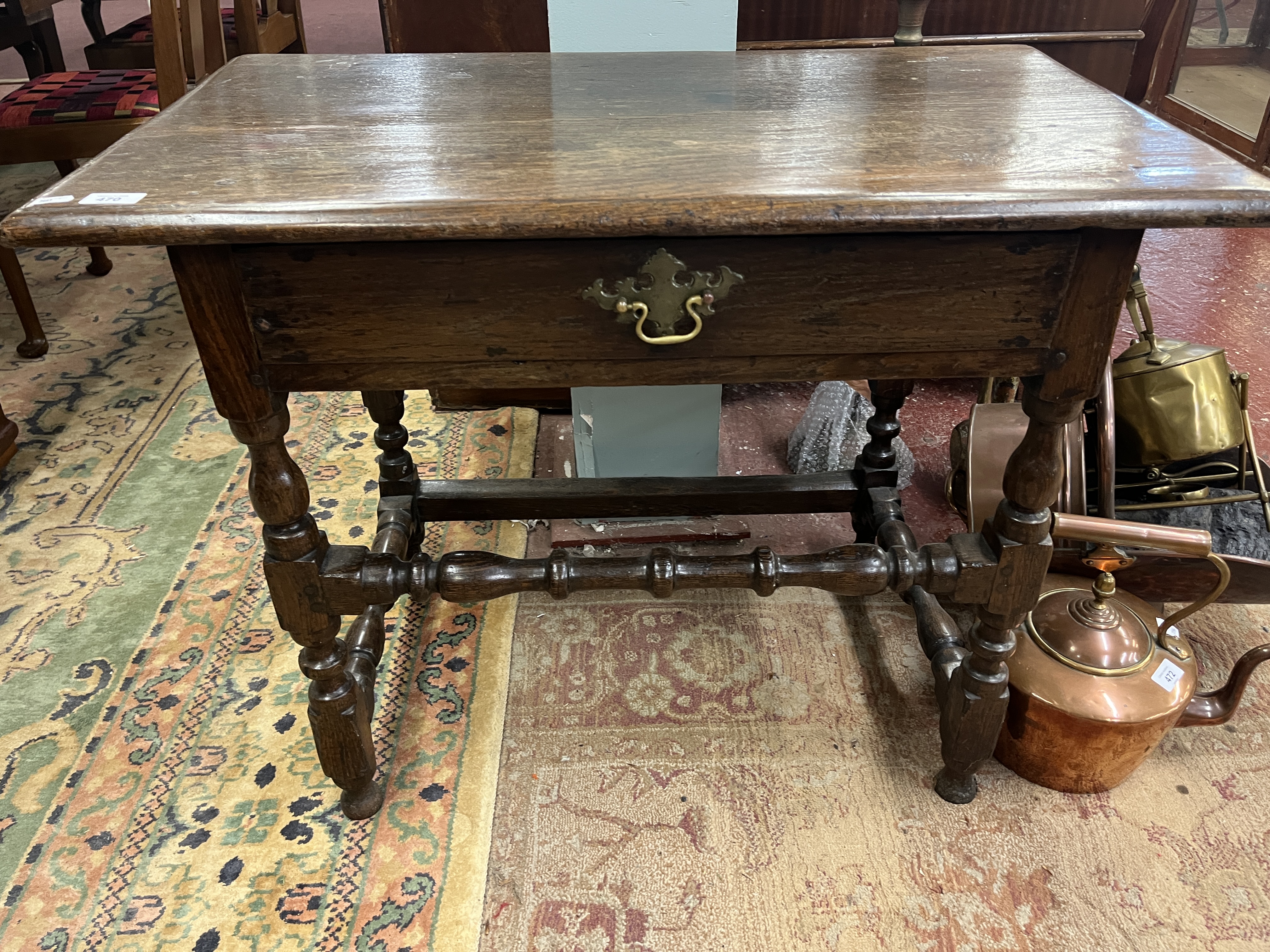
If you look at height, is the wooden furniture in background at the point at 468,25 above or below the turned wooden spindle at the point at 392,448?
above

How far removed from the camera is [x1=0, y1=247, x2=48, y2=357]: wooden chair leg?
2479 mm

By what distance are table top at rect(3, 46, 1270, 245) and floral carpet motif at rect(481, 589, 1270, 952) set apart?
0.89 metres

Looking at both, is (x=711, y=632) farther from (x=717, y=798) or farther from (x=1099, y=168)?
(x=1099, y=168)

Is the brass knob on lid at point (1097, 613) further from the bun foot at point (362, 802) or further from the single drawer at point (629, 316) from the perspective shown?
the bun foot at point (362, 802)

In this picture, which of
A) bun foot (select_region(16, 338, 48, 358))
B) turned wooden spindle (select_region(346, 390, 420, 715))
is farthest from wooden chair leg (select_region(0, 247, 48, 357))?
turned wooden spindle (select_region(346, 390, 420, 715))

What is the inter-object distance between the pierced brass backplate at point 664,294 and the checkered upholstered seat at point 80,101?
7.44ft

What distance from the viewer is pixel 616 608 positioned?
5.76 ft

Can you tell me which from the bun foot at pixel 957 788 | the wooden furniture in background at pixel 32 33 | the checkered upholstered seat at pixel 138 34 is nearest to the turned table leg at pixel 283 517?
the bun foot at pixel 957 788

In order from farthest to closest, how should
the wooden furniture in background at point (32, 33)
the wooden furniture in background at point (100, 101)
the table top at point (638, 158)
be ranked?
the wooden furniture in background at point (32, 33) → the wooden furniture in background at point (100, 101) → the table top at point (638, 158)

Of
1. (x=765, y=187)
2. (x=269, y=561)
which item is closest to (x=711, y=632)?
(x=269, y=561)

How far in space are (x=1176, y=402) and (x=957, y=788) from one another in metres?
0.82

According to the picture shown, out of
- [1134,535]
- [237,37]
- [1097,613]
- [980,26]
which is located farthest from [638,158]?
[237,37]

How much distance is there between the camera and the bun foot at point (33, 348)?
→ 104 inches

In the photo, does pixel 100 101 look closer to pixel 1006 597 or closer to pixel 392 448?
pixel 392 448
